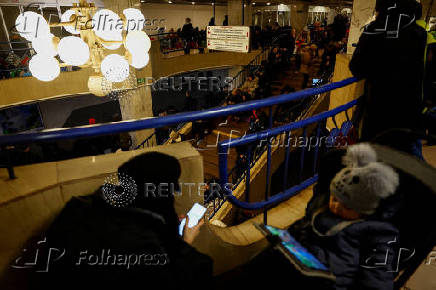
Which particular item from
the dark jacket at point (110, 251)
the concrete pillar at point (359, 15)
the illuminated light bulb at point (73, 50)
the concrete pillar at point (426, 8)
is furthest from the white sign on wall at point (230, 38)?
the dark jacket at point (110, 251)

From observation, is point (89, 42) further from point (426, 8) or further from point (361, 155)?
point (426, 8)

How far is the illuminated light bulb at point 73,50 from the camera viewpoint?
10.7 feet

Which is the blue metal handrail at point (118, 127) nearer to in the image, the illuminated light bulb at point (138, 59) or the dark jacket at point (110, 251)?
the dark jacket at point (110, 251)

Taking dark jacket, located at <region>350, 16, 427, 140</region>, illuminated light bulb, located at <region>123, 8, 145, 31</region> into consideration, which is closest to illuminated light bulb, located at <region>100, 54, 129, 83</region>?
illuminated light bulb, located at <region>123, 8, 145, 31</region>

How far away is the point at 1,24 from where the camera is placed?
1217 cm

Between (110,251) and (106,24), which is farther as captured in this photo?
(106,24)

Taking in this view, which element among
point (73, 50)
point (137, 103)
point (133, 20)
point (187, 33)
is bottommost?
point (137, 103)

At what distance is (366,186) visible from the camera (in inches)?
60.5

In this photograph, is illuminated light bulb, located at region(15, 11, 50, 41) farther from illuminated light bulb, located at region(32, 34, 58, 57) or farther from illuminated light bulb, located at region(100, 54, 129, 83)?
illuminated light bulb, located at region(100, 54, 129, 83)

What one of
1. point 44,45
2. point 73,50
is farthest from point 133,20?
point 44,45

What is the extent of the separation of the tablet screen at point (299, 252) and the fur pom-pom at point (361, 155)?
0.62 metres

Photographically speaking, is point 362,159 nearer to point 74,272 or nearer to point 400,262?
point 400,262

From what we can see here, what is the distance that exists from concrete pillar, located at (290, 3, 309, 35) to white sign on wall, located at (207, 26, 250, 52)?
13.2 metres

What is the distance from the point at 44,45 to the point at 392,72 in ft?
12.8
